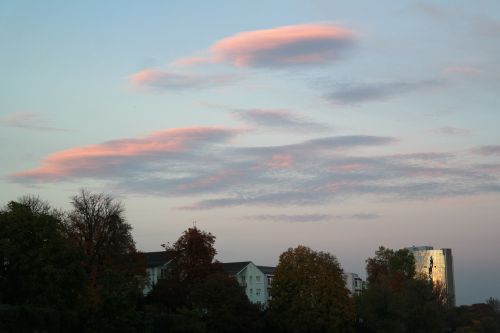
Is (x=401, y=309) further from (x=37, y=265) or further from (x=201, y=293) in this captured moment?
(x=37, y=265)

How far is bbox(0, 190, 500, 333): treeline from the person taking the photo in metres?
63.1

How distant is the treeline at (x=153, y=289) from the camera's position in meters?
→ 63.1

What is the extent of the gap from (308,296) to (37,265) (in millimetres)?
38316

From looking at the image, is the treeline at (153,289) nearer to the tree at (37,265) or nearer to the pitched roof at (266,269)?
the tree at (37,265)

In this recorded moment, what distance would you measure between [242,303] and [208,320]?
4.90 meters

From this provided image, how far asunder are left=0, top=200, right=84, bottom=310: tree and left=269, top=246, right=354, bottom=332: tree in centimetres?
3143

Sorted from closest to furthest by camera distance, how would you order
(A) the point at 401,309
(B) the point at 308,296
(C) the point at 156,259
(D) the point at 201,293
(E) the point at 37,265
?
(E) the point at 37,265 → (D) the point at 201,293 → (B) the point at 308,296 → (A) the point at 401,309 → (C) the point at 156,259

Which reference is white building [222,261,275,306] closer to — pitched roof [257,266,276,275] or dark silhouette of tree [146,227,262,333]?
pitched roof [257,266,276,275]

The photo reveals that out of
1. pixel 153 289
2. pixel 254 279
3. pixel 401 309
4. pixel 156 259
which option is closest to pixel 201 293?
pixel 153 289

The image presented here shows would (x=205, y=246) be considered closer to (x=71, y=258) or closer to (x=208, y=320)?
(x=208, y=320)

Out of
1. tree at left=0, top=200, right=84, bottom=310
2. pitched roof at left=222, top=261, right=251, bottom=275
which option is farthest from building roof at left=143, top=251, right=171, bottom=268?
tree at left=0, top=200, right=84, bottom=310

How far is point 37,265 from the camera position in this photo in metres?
71.2

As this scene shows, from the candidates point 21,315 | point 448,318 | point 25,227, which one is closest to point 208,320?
point 25,227

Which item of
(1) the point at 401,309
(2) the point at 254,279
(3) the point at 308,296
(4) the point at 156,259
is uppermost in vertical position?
(4) the point at 156,259
